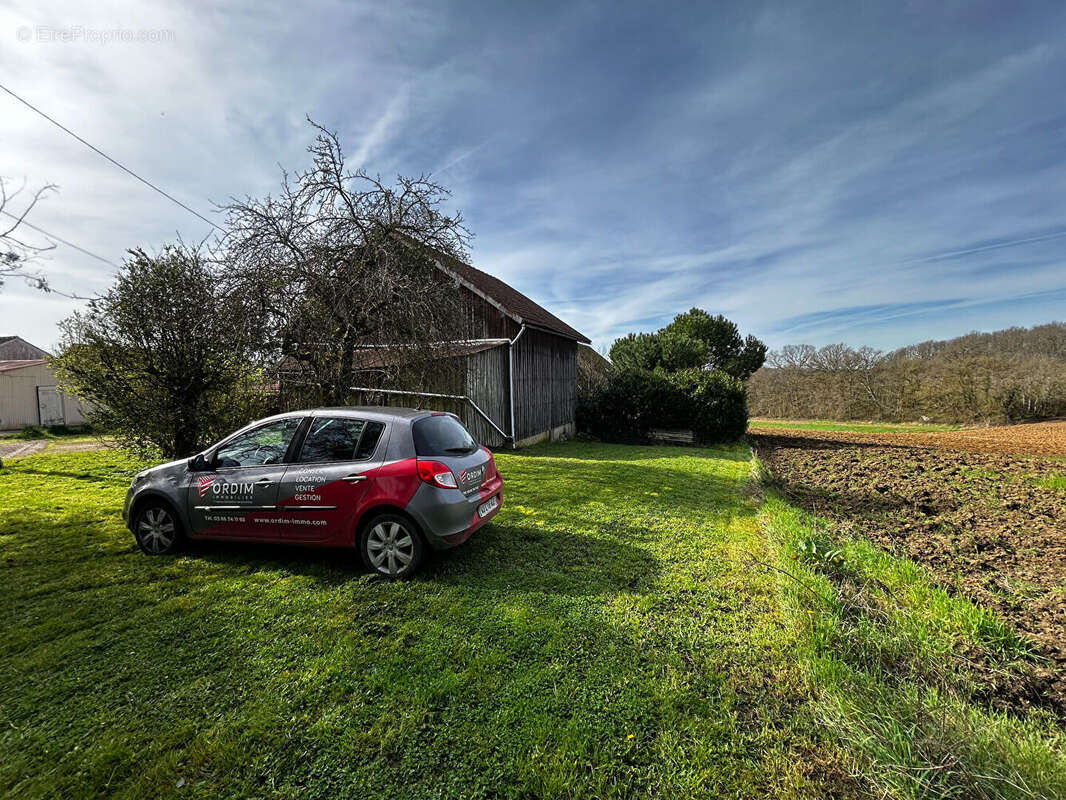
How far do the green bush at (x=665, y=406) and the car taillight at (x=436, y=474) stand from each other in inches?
570

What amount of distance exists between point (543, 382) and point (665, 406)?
541cm

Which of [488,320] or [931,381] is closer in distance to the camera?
[488,320]

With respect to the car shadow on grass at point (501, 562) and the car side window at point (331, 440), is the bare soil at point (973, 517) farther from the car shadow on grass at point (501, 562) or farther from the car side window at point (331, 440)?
the car side window at point (331, 440)

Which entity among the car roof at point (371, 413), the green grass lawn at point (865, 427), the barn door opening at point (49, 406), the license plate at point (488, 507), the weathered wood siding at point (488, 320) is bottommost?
the green grass lawn at point (865, 427)

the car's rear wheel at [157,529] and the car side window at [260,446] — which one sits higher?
the car side window at [260,446]

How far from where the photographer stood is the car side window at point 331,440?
4.11 meters

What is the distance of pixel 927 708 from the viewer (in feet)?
7.58

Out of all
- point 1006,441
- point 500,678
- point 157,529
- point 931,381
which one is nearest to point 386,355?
point 157,529

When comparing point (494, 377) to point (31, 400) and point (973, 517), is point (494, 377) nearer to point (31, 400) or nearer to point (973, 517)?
point (973, 517)

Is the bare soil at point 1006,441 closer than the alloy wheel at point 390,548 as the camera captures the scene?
No

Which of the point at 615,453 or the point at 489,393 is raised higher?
the point at 489,393

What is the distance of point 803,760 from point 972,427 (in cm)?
3158

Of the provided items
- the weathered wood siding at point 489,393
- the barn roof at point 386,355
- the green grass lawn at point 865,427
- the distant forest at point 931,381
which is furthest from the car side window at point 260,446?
the distant forest at point 931,381

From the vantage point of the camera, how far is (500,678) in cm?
262
